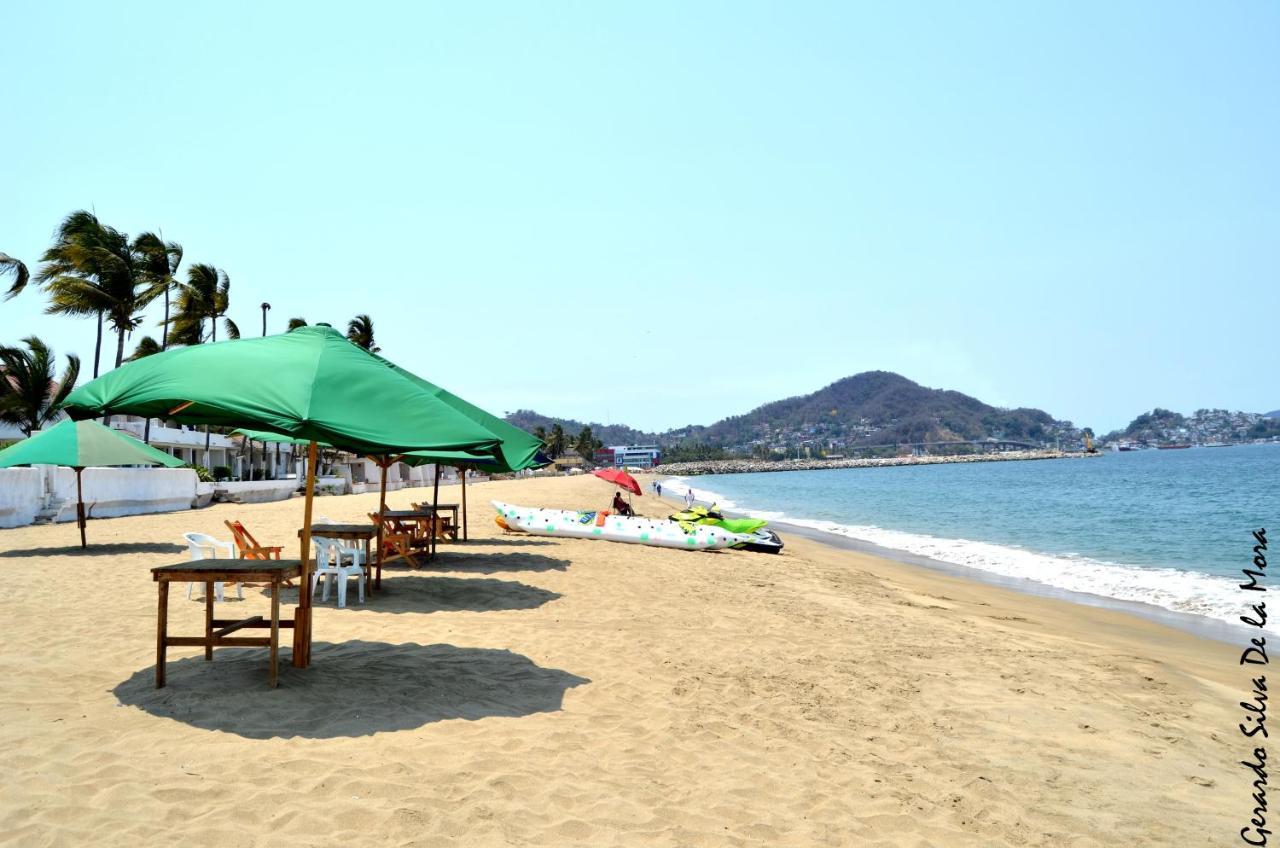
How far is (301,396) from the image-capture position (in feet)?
14.8

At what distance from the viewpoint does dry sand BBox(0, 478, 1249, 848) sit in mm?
3334

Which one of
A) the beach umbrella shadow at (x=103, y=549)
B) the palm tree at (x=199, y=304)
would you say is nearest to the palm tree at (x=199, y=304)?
the palm tree at (x=199, y=304)

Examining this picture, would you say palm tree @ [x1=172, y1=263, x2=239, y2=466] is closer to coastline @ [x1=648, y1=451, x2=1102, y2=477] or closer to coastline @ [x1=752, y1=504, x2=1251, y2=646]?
coastline @ [x1=752, y1=504, x2=1251, y2=646]

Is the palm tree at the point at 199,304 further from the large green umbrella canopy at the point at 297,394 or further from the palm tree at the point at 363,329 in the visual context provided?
the large green umbrella canopy at the point at 297,394

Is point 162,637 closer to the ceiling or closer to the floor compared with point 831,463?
closer to the ceiling

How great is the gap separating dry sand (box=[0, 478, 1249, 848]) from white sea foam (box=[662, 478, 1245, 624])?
5.21 m

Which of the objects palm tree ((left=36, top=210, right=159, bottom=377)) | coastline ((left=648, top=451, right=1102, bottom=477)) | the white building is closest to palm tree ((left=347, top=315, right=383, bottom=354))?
the white building

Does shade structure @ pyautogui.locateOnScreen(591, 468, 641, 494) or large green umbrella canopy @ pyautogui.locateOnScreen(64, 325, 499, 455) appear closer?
large green umbrella canopy @ pyautogui.locateOnScreen(64, 325, 499, 455)

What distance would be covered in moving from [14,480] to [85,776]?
15650mm

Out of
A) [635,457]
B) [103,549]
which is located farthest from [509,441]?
[635,457]

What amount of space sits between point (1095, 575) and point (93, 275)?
95.3 feet

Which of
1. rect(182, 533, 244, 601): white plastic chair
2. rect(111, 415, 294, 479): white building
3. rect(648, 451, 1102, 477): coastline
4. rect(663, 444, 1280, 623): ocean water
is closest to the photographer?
rect(182, 533, 244, 601): white plastic chair

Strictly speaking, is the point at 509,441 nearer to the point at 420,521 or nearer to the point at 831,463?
the point at 420,521

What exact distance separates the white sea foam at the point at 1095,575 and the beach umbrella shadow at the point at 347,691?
1130 cm
